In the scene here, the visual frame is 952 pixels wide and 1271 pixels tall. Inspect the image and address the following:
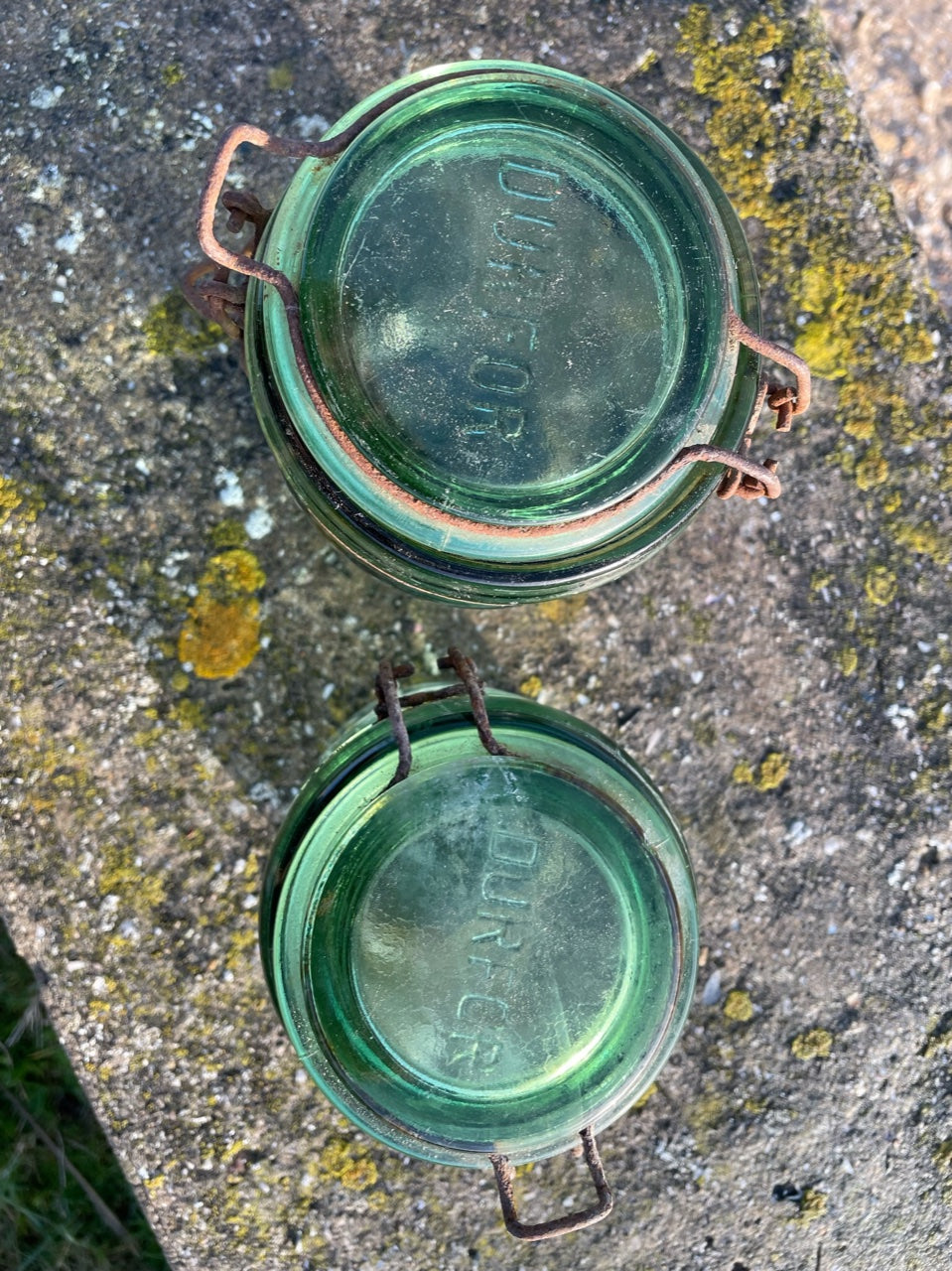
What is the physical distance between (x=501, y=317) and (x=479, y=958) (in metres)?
0.64

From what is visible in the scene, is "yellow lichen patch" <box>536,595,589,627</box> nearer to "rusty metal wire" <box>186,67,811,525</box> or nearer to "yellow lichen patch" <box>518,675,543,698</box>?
"yellow lichen patch" <box>518,675,543,698</box>

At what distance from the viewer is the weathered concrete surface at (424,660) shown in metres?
1.39

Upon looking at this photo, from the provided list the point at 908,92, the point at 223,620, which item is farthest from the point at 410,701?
the point at 908,92

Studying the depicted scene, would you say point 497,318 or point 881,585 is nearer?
point 497,318

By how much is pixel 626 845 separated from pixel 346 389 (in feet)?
1.82

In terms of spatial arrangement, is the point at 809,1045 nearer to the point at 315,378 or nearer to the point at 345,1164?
the point at 345,1164

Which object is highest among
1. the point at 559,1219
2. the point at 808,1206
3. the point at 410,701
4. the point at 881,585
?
the point at 881,585

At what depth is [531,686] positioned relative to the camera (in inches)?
57.4

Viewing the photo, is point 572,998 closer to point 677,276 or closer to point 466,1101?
point 466,1101

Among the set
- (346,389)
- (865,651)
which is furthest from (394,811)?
(865,651)

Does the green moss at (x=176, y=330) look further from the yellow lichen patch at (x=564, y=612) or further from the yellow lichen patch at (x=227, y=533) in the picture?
the yellow lichen patch at (x=564, y=612)

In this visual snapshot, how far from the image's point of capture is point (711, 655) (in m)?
1.47

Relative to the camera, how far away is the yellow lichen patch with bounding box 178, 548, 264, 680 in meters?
1.41

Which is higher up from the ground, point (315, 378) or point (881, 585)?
point (881, 585)
